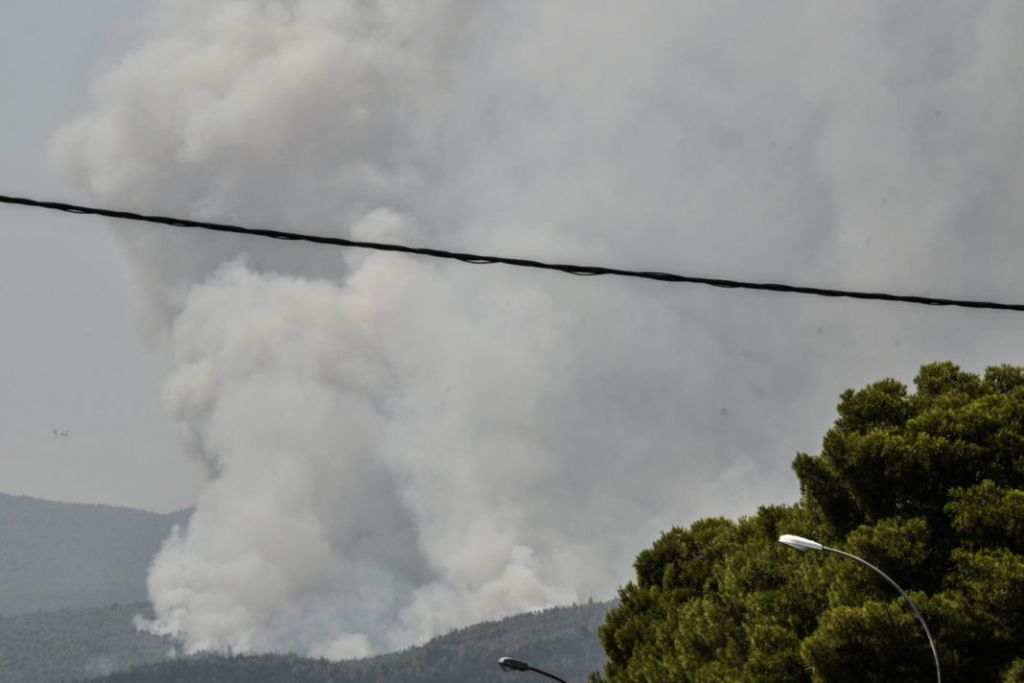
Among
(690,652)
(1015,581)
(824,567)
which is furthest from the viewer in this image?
(690,652)

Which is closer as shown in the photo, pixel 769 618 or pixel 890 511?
pixel 890 511

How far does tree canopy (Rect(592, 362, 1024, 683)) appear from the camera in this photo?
996 inches

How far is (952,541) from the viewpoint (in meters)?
26.6

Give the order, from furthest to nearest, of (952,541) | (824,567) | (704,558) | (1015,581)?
(704,558) → (824,567) → (952,541) → (1015,581)

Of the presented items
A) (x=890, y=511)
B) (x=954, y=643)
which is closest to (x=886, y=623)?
(x=954, y=643)

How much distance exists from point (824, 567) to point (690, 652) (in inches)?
→ 347

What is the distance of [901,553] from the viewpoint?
85.9ft

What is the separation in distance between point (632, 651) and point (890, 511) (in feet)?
58.2

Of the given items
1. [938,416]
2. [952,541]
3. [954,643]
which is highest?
[938,416]

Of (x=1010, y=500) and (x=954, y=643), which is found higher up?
(x=1010, y=500)

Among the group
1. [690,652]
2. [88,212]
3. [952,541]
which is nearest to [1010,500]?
[952,541]

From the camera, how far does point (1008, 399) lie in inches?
1086

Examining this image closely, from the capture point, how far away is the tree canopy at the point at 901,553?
25297 millimetres

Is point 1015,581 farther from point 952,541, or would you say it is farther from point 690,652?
point 690,652
